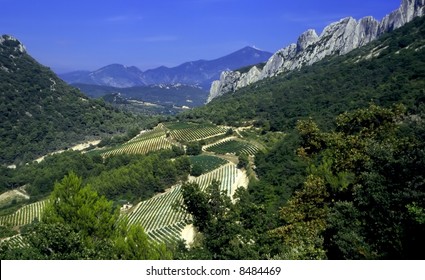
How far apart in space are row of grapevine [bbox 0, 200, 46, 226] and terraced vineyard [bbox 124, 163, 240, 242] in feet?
49.3

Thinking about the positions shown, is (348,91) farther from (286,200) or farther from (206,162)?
(286,200)

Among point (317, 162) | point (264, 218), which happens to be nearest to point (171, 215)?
point (317, 162)

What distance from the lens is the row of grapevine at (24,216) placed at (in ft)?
199

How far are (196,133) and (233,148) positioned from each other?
16817 millimetres

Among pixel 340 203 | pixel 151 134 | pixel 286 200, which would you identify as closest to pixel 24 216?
pixel 286 200

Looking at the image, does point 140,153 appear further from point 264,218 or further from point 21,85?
point 21,85

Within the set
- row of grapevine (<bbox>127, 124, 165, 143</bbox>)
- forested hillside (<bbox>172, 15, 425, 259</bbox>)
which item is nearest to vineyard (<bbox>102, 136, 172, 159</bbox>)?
row of grapevine (<bbox>127, 124, 165, 143</bbox>)

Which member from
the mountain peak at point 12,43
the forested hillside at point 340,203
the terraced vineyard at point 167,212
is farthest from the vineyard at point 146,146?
the mountain peak at point 12,43

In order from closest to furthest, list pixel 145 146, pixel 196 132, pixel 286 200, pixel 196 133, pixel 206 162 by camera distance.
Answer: pixel 286 200 → pixel 206 162 → pixel 145 146 → pixel 196 133 → pixel 196 132

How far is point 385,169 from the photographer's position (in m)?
17.1

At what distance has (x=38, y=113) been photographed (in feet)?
440

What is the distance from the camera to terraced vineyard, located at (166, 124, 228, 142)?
96375 millimetres

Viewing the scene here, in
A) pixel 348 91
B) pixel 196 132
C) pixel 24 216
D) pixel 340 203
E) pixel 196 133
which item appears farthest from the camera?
pixel 196 132

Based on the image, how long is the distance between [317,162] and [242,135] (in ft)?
174
